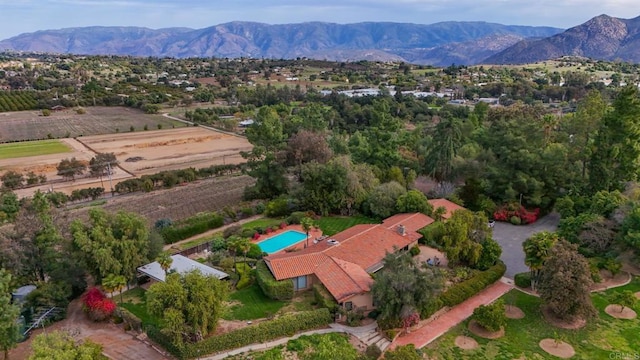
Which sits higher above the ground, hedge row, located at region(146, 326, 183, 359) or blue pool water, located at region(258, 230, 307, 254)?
hedge row, located at region(146, 326, 183, 359)

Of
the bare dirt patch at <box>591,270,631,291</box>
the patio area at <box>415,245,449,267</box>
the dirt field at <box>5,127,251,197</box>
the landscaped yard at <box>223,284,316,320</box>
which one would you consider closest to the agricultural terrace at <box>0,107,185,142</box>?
the dirt field at <box>5,127,251,197</box>

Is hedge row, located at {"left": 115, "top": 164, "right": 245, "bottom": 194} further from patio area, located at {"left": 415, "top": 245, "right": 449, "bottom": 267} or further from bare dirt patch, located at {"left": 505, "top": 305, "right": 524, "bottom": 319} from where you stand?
bare dirt patch, located at {"left": 505, "top": 305, "right": 524, "bottom": 319}

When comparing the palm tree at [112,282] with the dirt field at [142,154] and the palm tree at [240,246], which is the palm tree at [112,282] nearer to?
the palm tree at [240,246]

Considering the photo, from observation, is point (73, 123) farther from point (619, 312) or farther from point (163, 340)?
point (619, 312)

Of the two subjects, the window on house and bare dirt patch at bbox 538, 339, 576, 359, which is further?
the window on house

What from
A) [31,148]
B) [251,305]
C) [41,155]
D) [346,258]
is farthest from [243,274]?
[31,148]

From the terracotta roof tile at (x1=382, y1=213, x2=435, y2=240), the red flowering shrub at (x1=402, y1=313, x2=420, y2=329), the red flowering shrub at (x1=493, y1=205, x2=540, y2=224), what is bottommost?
the red flowering shrub at (x1=402, y1=313, x2=420, y2=329)

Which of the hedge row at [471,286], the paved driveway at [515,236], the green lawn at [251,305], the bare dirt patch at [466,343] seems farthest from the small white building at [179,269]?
the paved driveway at [515,236]
